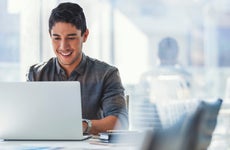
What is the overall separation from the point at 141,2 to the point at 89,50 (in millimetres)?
725

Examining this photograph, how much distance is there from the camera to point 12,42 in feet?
12.9

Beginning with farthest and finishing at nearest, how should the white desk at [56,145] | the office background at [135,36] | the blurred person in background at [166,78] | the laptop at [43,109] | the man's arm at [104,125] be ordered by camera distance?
the blurred person in background at [166,78] < the office background at [135,36] < the man's arm at [104,125] < the laptop at [43,109] < the white desk at [56,145]

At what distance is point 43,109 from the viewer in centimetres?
158

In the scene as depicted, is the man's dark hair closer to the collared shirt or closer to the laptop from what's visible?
the collared shirt

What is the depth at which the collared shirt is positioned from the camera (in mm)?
2074

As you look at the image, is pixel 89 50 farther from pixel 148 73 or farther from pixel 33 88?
pixel 33 88

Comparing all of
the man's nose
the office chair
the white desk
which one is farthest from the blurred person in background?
the office chair

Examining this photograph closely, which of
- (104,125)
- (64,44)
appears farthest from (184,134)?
(64,44)

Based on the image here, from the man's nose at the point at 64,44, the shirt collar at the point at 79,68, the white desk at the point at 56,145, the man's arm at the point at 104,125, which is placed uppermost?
the man's nose at the point at 64,44

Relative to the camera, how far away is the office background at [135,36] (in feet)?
12.4

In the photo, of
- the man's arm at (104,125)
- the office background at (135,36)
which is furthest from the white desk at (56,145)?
the office background at (135,36)

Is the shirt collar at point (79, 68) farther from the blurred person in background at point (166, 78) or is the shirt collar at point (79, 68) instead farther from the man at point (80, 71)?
the blurred person in background at point (166, 78)

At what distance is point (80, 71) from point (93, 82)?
85mm

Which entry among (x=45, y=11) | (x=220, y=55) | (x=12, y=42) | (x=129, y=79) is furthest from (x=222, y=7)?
(x=12, y=42)
